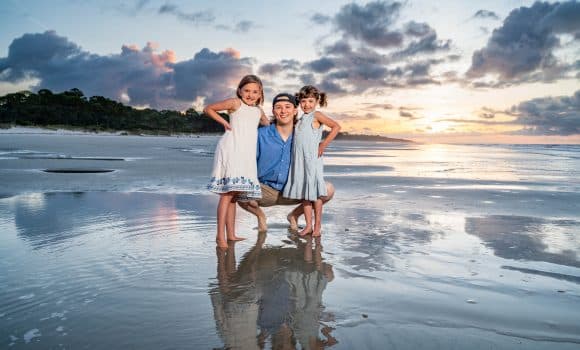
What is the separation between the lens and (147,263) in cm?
373

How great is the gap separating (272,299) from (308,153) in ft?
7.71

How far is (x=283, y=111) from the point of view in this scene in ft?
16.0

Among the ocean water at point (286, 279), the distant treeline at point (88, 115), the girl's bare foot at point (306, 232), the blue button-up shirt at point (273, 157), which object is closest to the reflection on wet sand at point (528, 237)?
the ocean water at point (286, 279)

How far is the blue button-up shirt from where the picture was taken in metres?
4.92

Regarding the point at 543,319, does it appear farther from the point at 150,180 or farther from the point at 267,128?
the point at 150,180

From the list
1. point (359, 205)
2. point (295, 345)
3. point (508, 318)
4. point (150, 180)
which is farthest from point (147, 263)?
point (150, 180)

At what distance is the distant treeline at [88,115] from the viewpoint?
7688 centimetres

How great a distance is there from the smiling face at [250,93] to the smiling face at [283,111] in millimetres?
266

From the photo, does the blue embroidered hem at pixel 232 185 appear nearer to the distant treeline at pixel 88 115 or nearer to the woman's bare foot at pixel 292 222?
the woman's bare foot at pixel 292 222

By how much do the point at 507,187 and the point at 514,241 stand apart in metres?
6.04

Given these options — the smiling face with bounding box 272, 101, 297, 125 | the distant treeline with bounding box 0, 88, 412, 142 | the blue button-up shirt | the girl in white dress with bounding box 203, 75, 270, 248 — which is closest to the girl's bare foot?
the blue button-up shirt

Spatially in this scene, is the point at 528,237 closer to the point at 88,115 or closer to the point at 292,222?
the point at 292,222

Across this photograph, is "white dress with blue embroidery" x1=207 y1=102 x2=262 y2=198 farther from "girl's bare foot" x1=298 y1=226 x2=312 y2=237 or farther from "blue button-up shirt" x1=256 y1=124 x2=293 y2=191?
"girl's bare foot" x1=298 y1=226 x2=312 y2=237

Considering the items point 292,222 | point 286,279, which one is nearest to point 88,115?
point 292,222
